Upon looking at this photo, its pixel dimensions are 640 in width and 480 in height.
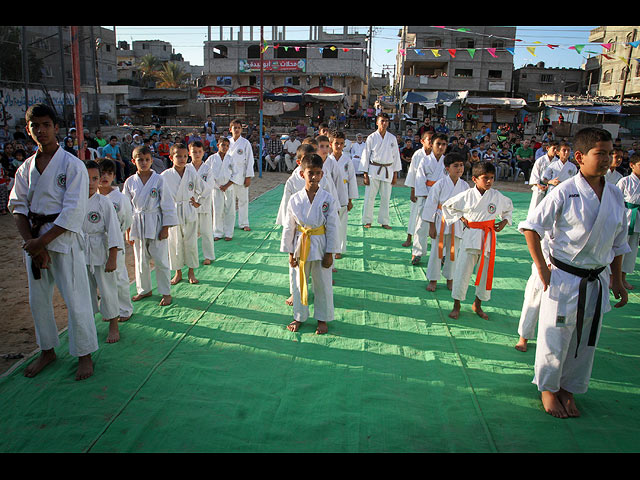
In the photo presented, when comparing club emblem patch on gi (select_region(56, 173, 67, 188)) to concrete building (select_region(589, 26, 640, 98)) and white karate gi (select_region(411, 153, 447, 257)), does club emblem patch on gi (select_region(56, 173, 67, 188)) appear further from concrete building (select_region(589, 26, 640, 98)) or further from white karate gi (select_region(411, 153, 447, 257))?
concrete building (select_region(589, 26, 640, 98))

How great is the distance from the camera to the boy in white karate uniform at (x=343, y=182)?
248 inches

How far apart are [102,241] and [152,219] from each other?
2.66 feet

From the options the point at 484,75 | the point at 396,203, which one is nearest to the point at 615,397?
the point at 396,203

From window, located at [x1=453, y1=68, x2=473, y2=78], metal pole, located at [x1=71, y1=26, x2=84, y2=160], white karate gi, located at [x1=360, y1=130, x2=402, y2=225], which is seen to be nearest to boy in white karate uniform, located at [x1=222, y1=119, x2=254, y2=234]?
white karate gi, located at [x1=360, y1=130, x2=402, y2=225]

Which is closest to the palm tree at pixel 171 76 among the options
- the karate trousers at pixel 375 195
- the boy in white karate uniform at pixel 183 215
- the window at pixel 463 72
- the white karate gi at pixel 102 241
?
the window at pixel 463 72

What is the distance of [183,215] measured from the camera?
18.5ft

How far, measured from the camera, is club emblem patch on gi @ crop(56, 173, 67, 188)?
3393 millimetres

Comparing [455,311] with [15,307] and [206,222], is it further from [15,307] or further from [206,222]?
[15,307]

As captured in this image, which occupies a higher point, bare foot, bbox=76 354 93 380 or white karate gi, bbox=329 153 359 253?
white karate gi, bbox=329 153 359 253

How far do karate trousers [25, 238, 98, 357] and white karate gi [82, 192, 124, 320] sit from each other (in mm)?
527

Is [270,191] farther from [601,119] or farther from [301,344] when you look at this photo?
[601,119]

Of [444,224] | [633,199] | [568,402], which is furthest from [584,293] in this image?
[633,199]

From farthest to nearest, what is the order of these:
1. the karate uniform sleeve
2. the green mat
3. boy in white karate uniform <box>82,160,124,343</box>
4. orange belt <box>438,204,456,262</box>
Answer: orange belt <box>438,204,456,262</box>, boy in white karate uniform <box>82,160,124,343</box>, the karate uniform sleeve, the green mat

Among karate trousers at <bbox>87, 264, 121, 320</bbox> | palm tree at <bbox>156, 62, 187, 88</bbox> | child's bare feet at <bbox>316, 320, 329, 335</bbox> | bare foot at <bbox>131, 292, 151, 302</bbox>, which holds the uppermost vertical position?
palm tree at <bbox>156, 62, 187, 88</bbox>
